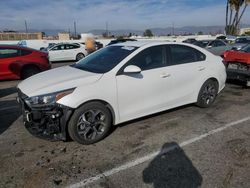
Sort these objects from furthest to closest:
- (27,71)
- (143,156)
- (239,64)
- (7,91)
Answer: (27,71) → (7,91) → (239,64) → (143,156)

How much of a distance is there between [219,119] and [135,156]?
2368 millimetres

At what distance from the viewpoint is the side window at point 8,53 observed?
952cm

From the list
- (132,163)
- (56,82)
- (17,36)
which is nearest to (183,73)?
(132,163)

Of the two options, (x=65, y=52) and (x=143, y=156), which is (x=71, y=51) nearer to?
(x=65, y=52)

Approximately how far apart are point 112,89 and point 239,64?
5.27 meters

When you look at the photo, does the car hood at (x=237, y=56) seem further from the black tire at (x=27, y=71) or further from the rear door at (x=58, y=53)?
the rear door at (x=58, y=53)

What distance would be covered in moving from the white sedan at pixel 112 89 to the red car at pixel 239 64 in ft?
8.06

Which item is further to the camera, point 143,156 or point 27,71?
point 27,71

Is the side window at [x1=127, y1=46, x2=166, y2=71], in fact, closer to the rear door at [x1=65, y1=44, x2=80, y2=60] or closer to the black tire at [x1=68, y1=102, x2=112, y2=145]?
the black tire at [x1=68, y1=102, x2=112, y2=145]

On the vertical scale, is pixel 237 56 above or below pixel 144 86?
above

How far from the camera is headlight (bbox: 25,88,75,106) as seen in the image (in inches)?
153

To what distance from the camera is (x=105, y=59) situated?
4969mm

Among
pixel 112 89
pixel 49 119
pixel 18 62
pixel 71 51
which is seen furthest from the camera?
pixel 71 51

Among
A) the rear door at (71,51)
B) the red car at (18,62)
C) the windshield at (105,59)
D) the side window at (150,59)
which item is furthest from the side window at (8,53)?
the rear door at (71,51)
